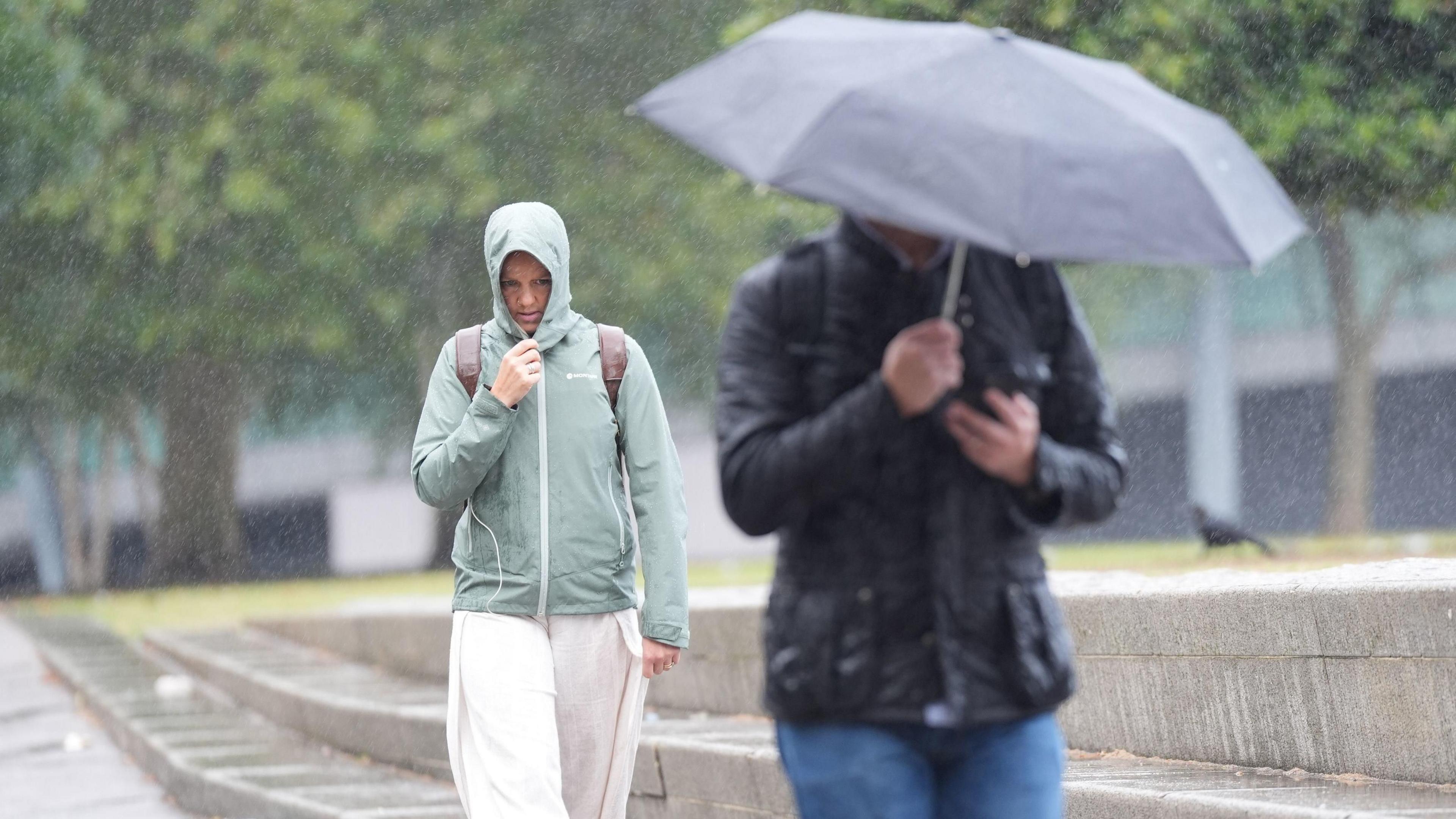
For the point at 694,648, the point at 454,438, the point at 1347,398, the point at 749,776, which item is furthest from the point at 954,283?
the point at 1347,398

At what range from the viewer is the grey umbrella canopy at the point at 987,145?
276 cm

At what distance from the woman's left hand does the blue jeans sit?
1777mm

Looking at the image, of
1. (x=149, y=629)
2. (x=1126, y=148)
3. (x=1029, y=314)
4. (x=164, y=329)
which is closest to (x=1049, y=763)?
(x=1029, y=314)

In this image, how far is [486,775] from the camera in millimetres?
4695

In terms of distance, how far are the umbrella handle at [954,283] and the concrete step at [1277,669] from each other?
2796 millimetres

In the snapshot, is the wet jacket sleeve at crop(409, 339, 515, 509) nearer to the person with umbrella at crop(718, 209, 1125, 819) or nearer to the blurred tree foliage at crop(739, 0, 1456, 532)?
the person with umbrella at crop(718, 209, 1125, 819)

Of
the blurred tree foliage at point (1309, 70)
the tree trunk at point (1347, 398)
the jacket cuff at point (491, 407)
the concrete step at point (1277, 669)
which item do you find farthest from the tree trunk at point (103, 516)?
the jacket cuff at point (491, 407)

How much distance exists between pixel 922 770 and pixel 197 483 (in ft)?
91.5

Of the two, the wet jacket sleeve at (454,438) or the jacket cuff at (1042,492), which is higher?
the wet jacket sleeve at (454,438)

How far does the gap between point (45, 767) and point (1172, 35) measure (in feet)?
25.3

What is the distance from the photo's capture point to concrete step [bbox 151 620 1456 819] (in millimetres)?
5023

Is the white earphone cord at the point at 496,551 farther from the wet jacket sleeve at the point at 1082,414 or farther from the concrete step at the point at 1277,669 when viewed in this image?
the concrete step at the point at 1277,669

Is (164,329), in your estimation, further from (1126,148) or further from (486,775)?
(1126,148)

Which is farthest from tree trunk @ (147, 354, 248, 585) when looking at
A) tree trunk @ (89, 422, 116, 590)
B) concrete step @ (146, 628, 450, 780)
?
concrete step @ (146, 628, 450, 780)
